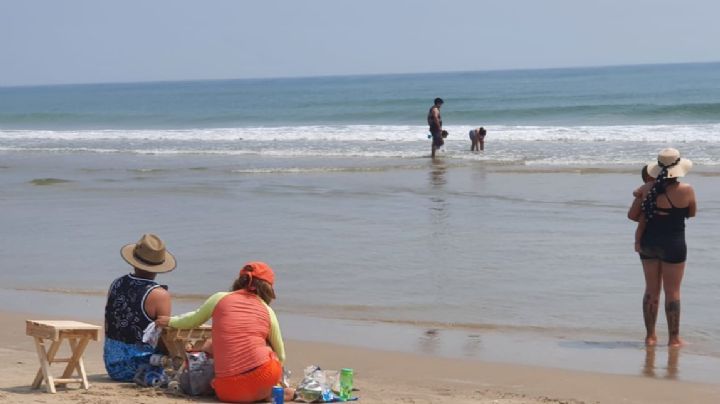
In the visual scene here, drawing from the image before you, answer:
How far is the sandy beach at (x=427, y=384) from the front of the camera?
20.0 feet

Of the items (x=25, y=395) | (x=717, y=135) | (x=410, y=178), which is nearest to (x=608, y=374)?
(x=25, y=395)

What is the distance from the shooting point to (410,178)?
19.7m

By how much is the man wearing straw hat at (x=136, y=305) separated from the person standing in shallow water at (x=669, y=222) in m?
3.39

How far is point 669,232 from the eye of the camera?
747cm

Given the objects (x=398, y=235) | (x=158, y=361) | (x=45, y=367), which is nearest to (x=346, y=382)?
(x=158, y=361)

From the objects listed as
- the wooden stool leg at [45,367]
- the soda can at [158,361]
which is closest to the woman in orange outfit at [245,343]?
the soda can at [158,361]

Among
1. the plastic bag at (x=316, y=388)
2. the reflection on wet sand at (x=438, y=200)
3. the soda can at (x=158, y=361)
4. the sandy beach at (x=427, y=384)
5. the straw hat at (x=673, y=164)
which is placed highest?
the straw hat at (x=673, y=164)

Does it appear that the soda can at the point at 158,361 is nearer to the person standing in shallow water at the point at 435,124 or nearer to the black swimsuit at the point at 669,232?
the black swimsuit at the point at 669,232

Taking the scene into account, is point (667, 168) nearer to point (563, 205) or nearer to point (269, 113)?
point (563, 205)

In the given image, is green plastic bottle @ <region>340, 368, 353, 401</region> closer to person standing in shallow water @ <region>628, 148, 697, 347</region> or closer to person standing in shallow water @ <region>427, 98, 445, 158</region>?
person standing in shallow water @ <region>628, 148, 697, 347</region>

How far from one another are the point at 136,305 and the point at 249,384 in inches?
36.7

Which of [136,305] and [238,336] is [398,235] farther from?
[238,336]

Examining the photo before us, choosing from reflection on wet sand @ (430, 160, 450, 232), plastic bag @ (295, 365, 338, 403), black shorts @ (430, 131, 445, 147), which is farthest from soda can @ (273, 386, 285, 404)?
black shorts @ (430, 131, 445, 147)

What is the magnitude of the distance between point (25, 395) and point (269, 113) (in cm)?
5460
